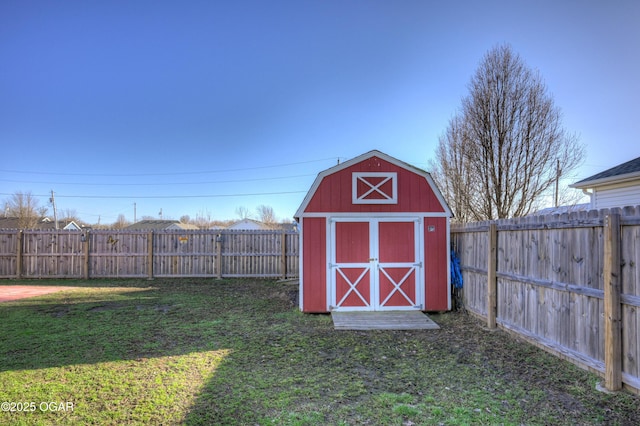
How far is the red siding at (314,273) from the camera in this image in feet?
22.6

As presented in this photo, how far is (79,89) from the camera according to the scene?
541 inches

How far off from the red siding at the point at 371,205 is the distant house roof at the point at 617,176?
5.25 metres

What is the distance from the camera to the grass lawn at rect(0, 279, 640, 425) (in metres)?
2.80

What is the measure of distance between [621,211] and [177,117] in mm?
17848

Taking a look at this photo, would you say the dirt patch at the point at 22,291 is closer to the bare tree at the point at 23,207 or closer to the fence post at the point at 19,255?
the fence post at the point at 19,255

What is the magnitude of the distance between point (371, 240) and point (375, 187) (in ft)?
3.87

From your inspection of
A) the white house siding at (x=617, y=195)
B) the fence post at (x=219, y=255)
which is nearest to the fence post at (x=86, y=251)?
the fence post at (x=219, y=255)

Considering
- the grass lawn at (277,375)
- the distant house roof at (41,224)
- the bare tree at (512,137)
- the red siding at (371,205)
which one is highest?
the bare tree at (512,137)

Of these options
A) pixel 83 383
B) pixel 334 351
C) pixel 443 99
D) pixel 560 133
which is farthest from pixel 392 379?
pixel 443 99

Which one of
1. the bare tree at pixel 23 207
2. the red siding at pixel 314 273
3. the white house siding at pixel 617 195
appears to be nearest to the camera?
the red siding at pixel 314 273

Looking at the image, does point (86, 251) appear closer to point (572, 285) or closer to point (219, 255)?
point (219, 255)

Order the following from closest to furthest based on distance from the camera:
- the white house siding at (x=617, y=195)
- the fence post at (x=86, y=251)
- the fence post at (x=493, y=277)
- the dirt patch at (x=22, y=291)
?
the fence post at (x=493, y=277) < the white house siding at (x=617, y=195) < the dirt patch at (x=22, y=291) < the fence post at (x=86, y=251)

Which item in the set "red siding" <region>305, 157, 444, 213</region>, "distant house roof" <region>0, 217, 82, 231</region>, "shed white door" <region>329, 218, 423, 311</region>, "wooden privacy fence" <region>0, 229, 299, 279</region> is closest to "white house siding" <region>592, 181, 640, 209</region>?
"red siding" <region>305, 157, 444, 213</region>

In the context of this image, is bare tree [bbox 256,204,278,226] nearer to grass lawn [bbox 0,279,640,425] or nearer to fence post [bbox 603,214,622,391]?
grass lawn [bbox 0,279,640,425]
